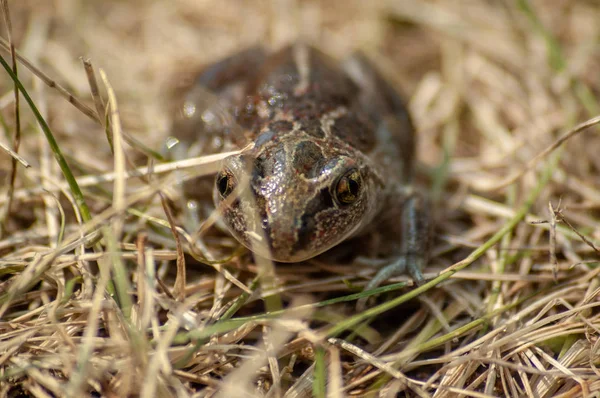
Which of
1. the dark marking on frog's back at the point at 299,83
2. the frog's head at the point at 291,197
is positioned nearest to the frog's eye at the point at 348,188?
the frog's head at the point at 291,197

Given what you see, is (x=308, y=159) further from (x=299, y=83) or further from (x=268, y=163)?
(x=299, y=83)

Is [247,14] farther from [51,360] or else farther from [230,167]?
[51,360]

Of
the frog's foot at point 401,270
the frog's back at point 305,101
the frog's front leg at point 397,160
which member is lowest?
the frog's foot at point 401,270

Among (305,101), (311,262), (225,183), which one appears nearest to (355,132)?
(305,101)

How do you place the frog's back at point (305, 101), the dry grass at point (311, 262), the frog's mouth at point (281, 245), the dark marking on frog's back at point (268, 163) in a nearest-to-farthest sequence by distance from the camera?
the dry grass at point (311, 262) < the frog's mouth at point (281, 245) < the dark marking on frog's back at point (268, 163) < the frog's back at point (305, 101)

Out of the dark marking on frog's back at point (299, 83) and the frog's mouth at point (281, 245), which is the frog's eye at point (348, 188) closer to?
the frog's mouth at point (281, 245)

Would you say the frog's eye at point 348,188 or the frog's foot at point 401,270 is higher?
the frog's eye at point 348,188

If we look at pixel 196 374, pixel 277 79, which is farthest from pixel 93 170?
pixel 196 374

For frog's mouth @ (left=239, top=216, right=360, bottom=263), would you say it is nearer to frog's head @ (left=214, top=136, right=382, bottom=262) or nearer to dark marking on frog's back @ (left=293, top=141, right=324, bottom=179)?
frog's head @ (left=214, top=136, right=382, bottom=262)
